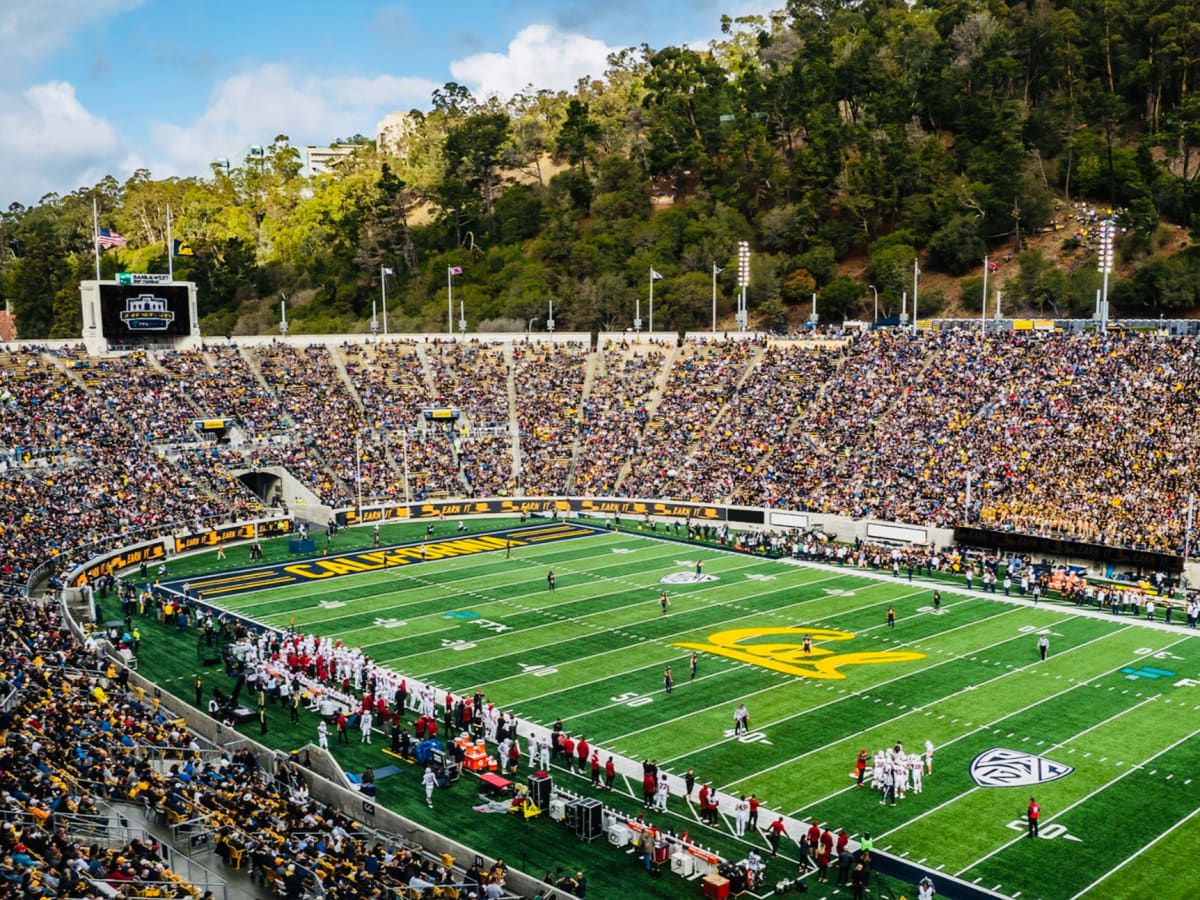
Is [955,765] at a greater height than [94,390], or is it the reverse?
[94,390]

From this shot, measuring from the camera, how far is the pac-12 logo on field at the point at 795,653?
3234cm

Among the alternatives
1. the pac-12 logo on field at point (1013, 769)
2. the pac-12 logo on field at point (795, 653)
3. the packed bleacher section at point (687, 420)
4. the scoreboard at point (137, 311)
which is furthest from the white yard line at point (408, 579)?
the scoreboard at point (137, 311)

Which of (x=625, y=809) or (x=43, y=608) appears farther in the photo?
(x=43, y=608)

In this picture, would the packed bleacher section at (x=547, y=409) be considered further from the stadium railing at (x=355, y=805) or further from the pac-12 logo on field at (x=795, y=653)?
the stadium railing at (x=355, y=805)

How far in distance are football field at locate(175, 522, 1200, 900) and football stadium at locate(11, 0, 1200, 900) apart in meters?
0.18

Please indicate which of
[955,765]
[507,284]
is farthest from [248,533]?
[507,284]

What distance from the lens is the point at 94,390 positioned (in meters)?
57.4

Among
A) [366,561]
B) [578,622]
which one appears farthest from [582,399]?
[578,622]

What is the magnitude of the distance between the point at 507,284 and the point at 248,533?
49.3m

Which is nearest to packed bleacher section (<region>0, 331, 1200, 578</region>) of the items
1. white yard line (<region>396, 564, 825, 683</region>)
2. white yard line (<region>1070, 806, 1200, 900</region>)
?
white yard line (<region>396, 564, 825, 683</region>)

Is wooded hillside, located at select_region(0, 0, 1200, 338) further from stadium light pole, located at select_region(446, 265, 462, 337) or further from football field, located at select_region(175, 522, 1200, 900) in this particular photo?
football field, located at select_region(175, 522, 1200, 900)

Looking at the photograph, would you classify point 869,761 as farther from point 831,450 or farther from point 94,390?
point 94,390

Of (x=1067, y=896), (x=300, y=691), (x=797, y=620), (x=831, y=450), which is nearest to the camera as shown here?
(x=1067, y=896)

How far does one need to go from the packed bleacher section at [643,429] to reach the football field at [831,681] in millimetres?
7260
